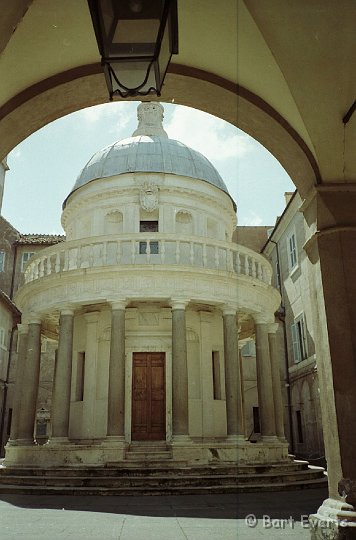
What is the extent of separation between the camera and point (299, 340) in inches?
1102

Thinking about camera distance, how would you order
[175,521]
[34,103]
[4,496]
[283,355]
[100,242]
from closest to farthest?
[34,103] → [175,521] → [4,496] → [100,242] → [283,355]

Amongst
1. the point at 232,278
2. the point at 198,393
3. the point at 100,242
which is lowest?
the point at 198,393

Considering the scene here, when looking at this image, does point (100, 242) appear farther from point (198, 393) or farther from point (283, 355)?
point (283, 355)

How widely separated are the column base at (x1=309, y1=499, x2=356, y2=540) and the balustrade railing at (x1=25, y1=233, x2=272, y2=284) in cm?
1239

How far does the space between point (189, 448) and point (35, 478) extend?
4.65m

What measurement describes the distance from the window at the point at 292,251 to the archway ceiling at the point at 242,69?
72.3 feet

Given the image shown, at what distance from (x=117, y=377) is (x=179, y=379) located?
6.66 ft

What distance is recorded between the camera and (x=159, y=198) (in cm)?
2236

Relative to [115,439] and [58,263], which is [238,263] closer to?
[58,263]

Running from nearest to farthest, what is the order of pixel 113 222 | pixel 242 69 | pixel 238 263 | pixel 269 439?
pixel 242 69
pixel 269 439
pixel 238 263
pixel 113 222

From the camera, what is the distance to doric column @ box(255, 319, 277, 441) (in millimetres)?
17853

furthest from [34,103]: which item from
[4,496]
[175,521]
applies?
[4,496]

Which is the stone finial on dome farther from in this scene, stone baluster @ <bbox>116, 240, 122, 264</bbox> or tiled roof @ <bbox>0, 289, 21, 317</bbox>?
stone baluster @ <bbox>116, 240, 122, 264</bbox>

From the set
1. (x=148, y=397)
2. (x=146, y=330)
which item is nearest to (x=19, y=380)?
(x=148, y=397)
